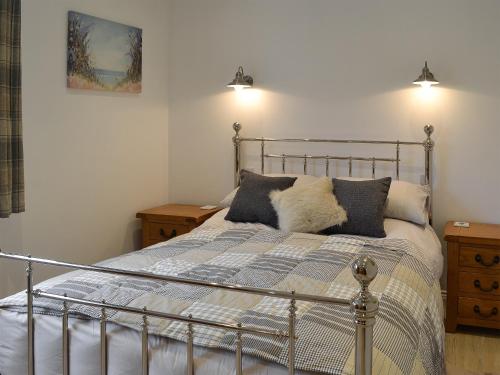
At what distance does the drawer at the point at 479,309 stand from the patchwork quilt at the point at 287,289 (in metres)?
0.67

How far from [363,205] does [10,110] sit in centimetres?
198

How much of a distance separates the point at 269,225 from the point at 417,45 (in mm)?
1529

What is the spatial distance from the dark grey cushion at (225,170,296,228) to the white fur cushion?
0.07 meters

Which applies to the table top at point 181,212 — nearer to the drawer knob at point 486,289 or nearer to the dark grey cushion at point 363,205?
the dark grey cushion at point 363,205

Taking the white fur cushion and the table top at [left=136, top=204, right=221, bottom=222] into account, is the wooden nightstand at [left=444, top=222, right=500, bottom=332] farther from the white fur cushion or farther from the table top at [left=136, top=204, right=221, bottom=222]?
the table top at [left=136, top=204, right=221, bottom=222]

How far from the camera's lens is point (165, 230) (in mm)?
4156

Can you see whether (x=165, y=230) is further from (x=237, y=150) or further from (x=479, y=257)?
(x=479, y=257)

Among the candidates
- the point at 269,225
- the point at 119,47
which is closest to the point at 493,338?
the point at 269,225

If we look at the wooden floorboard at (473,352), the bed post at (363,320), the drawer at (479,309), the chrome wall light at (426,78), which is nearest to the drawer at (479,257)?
the drawer at (479,309)

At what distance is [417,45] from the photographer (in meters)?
3.80

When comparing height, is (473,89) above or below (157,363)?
above

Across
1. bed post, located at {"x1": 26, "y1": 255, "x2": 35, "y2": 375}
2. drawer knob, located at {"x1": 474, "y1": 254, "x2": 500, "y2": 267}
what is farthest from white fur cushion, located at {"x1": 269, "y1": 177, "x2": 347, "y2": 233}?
bed post, located at {"x1": 26, "y1": 255, "x2": 35, "y2": 375}

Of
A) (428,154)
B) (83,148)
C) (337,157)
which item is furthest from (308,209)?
(83,148)

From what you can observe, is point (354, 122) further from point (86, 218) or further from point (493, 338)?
point (86, 218)
